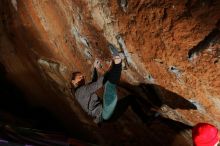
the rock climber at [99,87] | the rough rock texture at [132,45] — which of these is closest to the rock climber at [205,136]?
the rough rock texture at [132,45]

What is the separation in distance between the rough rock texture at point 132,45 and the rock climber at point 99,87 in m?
0.10

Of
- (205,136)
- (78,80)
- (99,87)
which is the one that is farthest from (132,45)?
(205,136)

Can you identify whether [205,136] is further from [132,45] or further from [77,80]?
[77,80]

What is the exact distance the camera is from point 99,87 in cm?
377

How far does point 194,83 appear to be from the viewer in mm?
2932

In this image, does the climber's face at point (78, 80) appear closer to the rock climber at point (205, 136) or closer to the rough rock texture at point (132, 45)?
the rough rock texture at point (132, 45)

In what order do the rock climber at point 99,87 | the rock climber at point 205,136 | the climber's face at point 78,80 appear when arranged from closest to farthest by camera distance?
the rock climber at point 205,136 < the rock climber at point 99,87 < the climber's face at point 78,80

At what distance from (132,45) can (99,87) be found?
718 mm

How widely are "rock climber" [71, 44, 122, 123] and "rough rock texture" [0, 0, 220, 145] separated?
10 centimetres

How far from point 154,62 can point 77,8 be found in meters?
1.03

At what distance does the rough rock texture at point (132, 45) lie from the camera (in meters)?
2.71

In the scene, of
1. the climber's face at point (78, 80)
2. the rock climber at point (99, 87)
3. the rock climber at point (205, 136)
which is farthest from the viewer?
the climber's face at point (78, 80)

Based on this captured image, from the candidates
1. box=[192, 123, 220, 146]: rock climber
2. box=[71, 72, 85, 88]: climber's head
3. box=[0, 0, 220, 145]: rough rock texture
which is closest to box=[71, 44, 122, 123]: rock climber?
box=[71, 72, 85, 88]: climber's head

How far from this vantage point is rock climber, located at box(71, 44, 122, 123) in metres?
3.64
